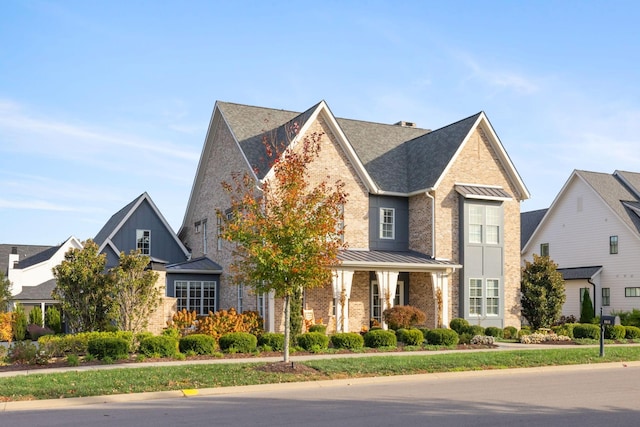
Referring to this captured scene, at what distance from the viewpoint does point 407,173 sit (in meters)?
33.3

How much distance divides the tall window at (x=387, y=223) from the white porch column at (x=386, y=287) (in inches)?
111

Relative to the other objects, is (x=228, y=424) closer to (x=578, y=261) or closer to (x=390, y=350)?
(x=390, y=350)

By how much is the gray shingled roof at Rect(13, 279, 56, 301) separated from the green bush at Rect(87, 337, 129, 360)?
2216 centimetres

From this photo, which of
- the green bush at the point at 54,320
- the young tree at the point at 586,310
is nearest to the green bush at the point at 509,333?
the young tree at the point at 586,310

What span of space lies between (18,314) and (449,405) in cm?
2685

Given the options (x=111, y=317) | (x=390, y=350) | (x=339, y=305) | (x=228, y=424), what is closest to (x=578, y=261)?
(x=339, y=305)

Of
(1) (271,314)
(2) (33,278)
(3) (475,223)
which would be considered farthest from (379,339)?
(2) (33,278)

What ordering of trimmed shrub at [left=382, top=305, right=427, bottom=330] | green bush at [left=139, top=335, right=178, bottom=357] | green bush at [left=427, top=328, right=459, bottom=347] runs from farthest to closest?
trimmed shrub at [left=382, top=305, right=427, bottom=330] < green bush at [left=427, top=328, right=459, bottom=347] < green bush at [left=139, top=335, right=178, bottom=357]

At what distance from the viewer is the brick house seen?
97.4ft

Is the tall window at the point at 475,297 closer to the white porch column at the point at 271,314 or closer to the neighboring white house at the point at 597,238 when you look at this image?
the white porch column at the point at 271,314

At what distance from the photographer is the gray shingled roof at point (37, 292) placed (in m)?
40.2

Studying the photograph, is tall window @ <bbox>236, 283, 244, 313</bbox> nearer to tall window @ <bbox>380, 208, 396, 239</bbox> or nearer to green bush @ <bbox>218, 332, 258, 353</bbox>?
tall window @ <bbox>380, 208, 396, 239</bbox>

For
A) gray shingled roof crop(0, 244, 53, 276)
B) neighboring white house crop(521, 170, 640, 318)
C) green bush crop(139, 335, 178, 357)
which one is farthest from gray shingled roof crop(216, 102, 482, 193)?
gray shingled roof crop(0, 244, 53, 276)

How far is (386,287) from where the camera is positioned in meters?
29.0
